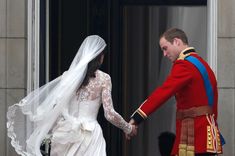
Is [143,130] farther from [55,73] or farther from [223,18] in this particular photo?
[223,18]

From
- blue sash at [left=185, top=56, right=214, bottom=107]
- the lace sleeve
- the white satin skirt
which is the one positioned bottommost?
the white satin skirt

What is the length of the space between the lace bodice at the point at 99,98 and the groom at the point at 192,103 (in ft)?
1.24

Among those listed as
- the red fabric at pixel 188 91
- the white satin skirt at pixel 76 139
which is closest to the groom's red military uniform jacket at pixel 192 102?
the red fabric at pixel 188 91

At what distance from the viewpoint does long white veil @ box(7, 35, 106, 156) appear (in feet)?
33.9

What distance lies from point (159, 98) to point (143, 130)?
382 centimetres

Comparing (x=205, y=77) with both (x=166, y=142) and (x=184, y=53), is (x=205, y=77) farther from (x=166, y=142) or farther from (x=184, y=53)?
(x=166, y=142)

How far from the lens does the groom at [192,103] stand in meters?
9.78

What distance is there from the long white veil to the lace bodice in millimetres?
102

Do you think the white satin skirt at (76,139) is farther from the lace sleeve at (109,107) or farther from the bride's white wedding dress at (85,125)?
the lace sleeve at (109,107)

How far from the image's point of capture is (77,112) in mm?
10359

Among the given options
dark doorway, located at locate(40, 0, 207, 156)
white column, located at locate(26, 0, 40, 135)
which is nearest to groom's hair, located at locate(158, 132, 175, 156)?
dark doorway, located at locate(40, 0, 207, 156)

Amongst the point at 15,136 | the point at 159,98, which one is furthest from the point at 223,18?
the point at 15,136

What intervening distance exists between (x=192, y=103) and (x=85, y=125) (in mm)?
1166

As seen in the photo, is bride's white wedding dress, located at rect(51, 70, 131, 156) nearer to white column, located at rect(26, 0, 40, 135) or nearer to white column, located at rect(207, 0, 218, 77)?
white column, located at rect(26, 0, 40, 135)
